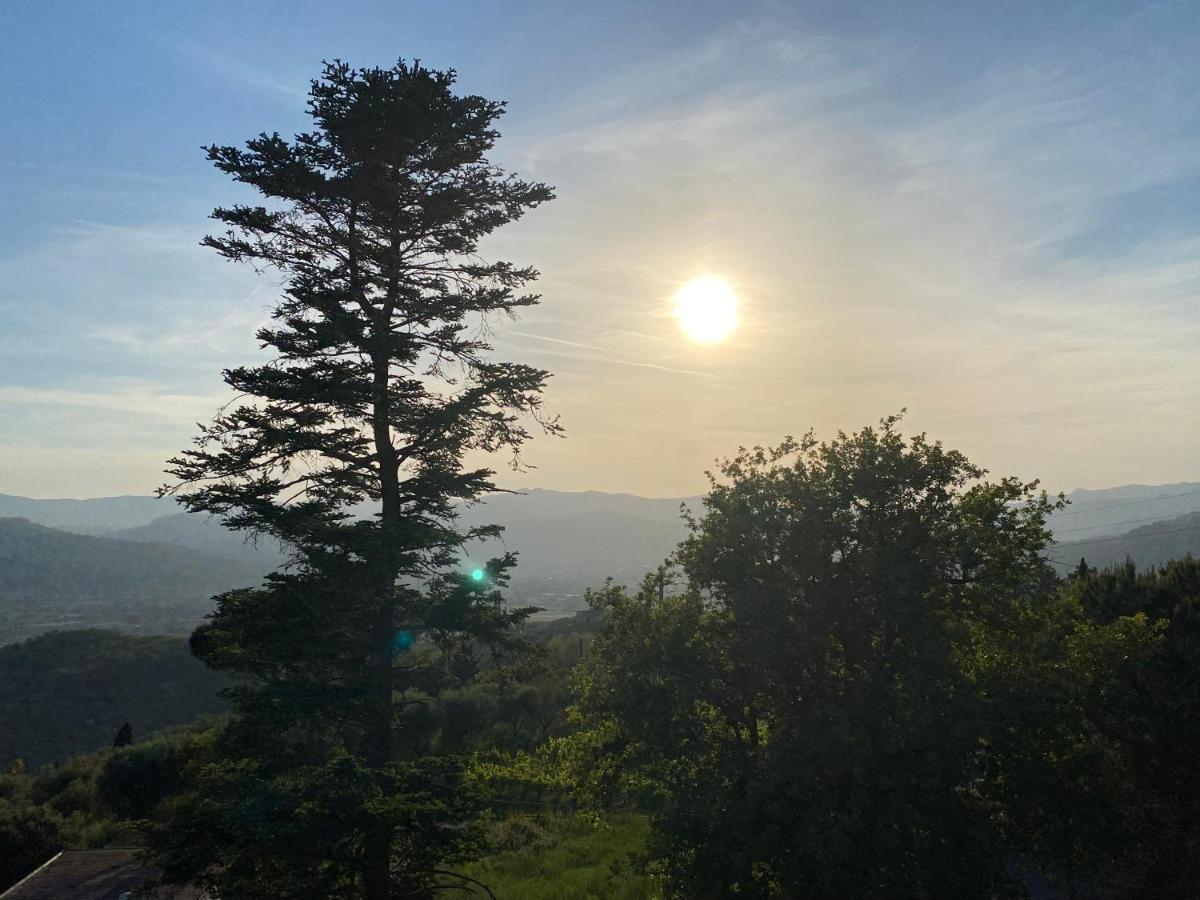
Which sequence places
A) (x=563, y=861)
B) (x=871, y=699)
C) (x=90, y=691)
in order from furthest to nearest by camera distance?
(x=90, y=691) → (x=563, y=861) → (x=871, y=699)

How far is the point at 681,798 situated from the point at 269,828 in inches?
271

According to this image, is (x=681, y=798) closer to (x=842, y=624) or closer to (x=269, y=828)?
(x=842, y=624)

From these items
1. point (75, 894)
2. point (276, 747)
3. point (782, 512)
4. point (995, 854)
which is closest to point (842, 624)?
point (782, 512)

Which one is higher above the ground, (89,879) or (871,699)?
(871,699)

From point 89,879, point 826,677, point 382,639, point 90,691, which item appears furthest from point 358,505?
point 90,691

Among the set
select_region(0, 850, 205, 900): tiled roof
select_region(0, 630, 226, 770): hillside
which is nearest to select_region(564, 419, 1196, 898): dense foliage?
select_region(0, 850, 205, 900): tiled roof

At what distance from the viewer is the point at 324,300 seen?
13.8 meters

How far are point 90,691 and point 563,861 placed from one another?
83749 millimetres

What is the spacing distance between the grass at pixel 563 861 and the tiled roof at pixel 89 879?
866cm

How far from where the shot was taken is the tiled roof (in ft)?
62.8

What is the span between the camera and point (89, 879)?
798 inches

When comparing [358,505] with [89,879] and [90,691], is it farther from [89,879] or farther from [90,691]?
[90,691]

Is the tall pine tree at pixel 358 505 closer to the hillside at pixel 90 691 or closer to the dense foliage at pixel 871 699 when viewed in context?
the dense foliage at pixel 871 699

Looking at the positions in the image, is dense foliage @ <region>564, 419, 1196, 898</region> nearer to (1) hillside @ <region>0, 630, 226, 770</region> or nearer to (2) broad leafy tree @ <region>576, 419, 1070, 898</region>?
(2) broad leafy tree @ <region>576, 419, 1070, 898</region>
